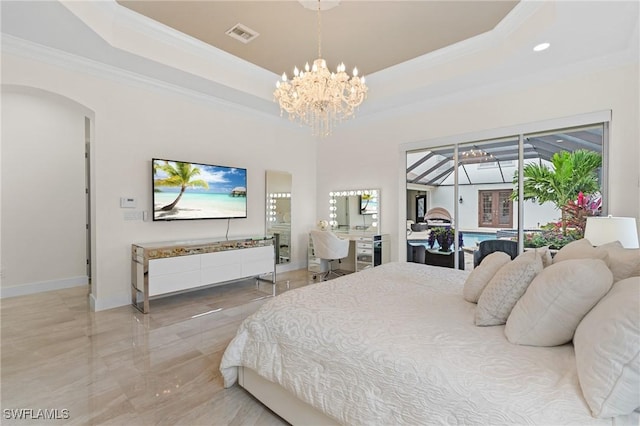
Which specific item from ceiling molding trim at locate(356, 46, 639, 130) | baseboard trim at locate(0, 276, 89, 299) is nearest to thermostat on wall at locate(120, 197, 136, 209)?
baseboard trim at locate(0, 276, 89, 299)

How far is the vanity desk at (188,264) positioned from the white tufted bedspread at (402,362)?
6.60ft

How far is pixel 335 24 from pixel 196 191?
2.79 metres

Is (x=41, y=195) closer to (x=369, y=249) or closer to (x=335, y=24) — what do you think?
(x=335, y=24)

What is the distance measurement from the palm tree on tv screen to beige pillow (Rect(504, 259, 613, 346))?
4.01 meters

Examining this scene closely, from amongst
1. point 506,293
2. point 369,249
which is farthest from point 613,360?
point 369,249

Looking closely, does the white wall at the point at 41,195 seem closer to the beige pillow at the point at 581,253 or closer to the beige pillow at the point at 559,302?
the beige pillow at the point at 559,302

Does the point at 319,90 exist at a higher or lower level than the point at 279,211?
higher

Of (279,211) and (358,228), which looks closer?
(279,211)

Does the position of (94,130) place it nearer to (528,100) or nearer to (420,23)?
(420,23)

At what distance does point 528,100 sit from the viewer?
3820mm

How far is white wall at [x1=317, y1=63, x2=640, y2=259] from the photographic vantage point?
320 cm

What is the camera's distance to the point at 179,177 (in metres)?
4.12

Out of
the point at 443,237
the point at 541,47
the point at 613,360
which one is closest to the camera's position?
the point at 613,360

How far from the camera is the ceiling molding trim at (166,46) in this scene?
2869mm
